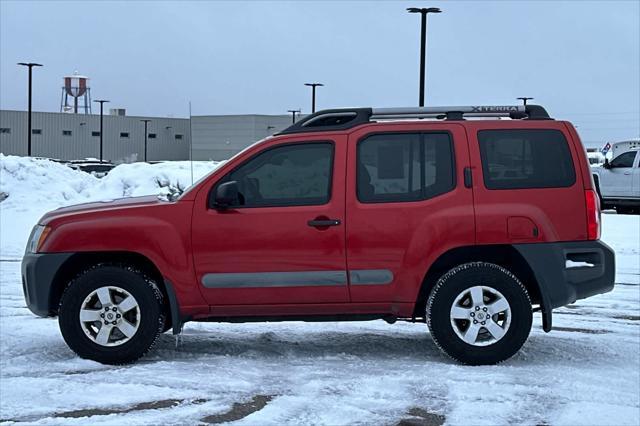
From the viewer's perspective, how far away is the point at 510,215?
719cm

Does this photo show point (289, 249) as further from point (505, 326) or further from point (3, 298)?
point (3, 298)

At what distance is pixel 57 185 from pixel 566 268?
21511mm

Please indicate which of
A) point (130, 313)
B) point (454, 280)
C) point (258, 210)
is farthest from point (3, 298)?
point (454, 280)

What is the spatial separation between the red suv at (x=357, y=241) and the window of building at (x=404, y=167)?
0.4 inches

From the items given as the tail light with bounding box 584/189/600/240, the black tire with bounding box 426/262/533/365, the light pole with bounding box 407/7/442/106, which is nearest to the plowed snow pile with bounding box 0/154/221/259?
the light pole with bounding box 407/7/442/106

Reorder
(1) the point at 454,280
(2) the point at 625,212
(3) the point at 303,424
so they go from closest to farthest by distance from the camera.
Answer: (3) the point at 303,424 < (1) the point at 454,280 < (2) the point at 625,212

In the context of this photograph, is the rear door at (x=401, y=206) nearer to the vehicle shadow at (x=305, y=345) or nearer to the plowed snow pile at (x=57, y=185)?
the vehicle shadow at (x=305, y=345)

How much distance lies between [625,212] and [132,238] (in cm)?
2348

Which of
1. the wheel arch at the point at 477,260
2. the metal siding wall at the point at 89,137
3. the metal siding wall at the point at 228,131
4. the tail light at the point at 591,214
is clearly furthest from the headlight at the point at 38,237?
the metal siding wall at the point at 89,137

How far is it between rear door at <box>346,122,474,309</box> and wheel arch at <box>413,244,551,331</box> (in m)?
0.16

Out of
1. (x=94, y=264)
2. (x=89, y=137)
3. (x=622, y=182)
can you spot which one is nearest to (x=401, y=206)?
(x=94, y=264)

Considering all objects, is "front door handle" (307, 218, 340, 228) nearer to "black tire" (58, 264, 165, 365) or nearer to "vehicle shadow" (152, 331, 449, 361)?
"vehicle shadow" (152, 331, 449, 361)

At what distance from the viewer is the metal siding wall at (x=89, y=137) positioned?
300 feet

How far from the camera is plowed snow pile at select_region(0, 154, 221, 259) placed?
23.5 meters
